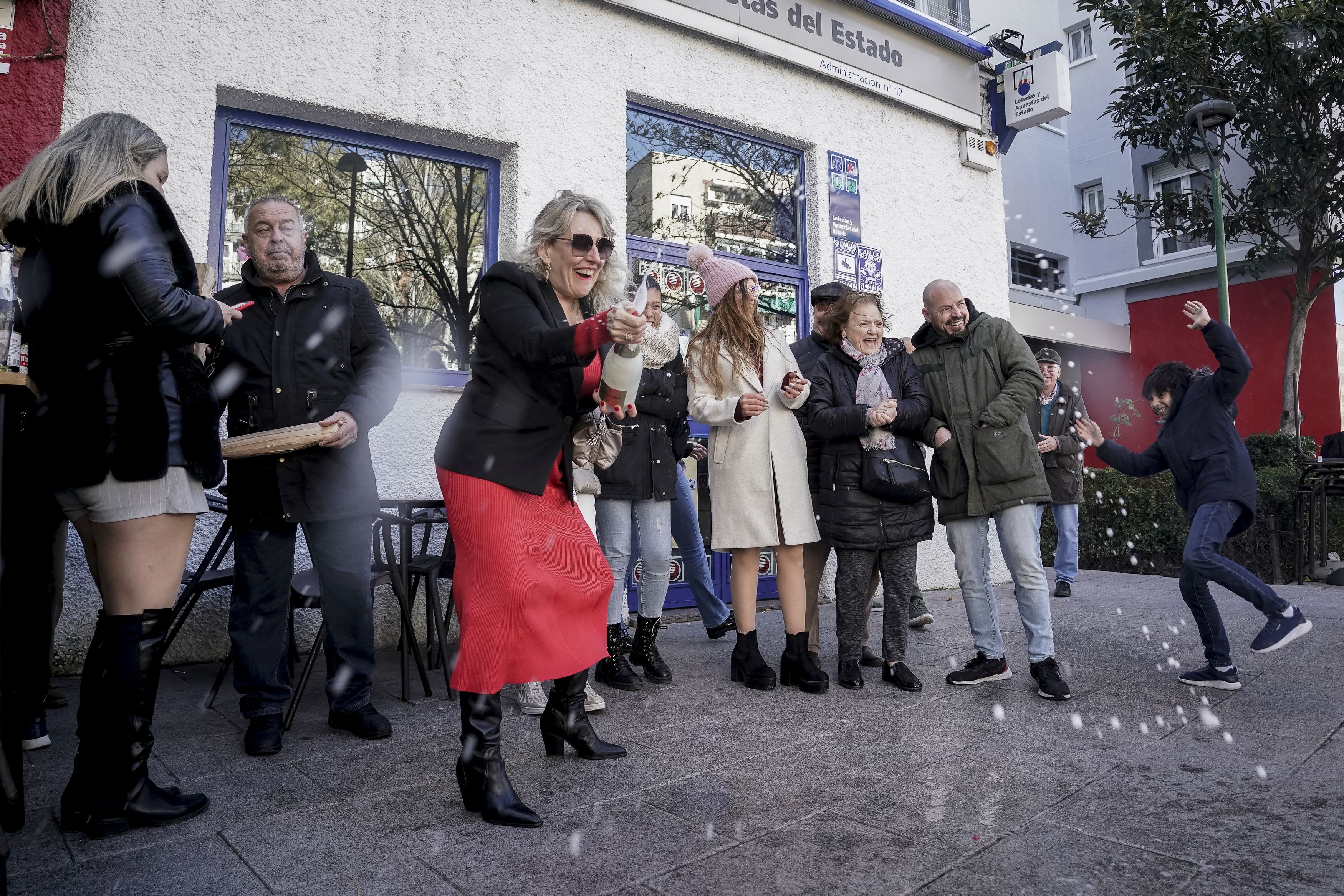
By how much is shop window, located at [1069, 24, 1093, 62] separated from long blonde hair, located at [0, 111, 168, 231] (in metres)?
20.8

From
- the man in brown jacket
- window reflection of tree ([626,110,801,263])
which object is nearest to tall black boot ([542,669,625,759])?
window reflection of tree ([626,110,801,263])

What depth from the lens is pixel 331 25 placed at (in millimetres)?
5191

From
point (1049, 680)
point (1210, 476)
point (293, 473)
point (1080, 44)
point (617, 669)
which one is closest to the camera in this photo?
point (293, 473)

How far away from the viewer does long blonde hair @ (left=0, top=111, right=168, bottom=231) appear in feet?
7.72

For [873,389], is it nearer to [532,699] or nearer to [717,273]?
[717,273]

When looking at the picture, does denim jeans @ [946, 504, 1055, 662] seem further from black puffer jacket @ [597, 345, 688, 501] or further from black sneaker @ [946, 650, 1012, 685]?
black puffer jacket @ [597, 345, 688, 501]

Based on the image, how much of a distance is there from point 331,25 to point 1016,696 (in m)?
5.24

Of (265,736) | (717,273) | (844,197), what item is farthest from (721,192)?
(265,736)

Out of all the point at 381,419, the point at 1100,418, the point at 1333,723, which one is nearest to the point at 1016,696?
the point at 1333,723

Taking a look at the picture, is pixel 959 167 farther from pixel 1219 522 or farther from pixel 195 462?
pixel 195 462

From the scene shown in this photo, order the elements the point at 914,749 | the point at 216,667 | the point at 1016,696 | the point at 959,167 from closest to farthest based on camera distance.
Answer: the point at 914,749
the point at 1016,696
the point at 216,667
the point at 959,167

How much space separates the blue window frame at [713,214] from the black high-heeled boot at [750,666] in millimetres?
1940

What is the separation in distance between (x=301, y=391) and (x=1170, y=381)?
423 cm

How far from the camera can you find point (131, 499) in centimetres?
238
